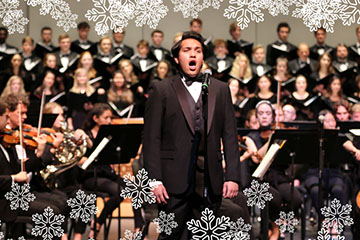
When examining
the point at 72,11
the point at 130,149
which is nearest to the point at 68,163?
the point at 130,149

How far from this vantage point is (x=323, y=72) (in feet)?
23.5

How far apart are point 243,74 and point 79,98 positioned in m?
1.59

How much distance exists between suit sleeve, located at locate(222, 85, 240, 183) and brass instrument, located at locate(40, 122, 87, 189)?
5.41 ft

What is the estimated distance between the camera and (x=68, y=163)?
5207 mm

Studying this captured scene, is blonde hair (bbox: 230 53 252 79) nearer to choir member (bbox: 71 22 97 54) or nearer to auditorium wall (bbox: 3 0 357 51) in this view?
auditorium wall (bbox: 3 0 357 51)

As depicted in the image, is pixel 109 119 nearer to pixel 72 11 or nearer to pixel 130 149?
pixel 130 149

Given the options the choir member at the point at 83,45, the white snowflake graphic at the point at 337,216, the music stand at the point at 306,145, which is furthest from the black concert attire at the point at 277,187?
the choir member at the point at 83,45

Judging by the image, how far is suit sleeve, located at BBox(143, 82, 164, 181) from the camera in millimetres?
3754

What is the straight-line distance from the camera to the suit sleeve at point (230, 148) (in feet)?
12.5

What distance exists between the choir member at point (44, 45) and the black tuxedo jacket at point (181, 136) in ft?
10.3
